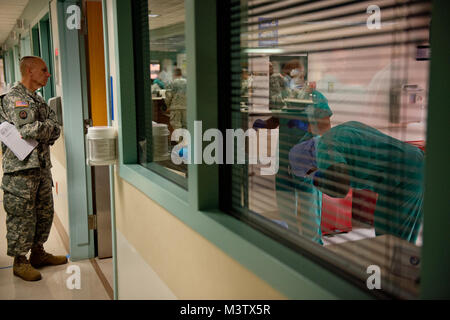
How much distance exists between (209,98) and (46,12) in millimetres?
3494

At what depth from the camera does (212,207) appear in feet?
5.06

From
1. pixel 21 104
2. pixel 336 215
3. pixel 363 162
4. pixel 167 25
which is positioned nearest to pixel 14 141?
pixel 21 104

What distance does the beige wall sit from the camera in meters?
1.32

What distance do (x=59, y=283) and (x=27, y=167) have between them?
36.2 inches

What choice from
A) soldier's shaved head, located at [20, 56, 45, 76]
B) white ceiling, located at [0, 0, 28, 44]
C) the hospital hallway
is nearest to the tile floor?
the hospital hallway

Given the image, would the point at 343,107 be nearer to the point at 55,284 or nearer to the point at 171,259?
the point at 171,259

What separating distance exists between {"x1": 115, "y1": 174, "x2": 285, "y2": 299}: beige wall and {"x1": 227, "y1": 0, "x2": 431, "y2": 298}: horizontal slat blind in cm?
17

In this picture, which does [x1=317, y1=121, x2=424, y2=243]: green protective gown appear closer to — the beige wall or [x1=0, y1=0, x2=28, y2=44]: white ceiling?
the beige wall

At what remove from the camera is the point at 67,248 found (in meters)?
3.97

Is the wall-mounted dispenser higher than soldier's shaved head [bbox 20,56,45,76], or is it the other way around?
soldier's shaved head [bbox 20,56,45,76]

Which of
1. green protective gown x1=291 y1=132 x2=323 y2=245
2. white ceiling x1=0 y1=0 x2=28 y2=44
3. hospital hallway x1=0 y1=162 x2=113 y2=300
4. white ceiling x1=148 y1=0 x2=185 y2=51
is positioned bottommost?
hospital hallway x1=0 y1=162 x2=113 y2=300

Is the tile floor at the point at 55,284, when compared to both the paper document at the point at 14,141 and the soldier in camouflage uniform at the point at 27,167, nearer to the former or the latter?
the soldier in camouflage uniform at the point at 27,167

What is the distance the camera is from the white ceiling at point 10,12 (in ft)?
19.6

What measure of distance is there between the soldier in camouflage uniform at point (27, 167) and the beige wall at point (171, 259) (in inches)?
39.2
